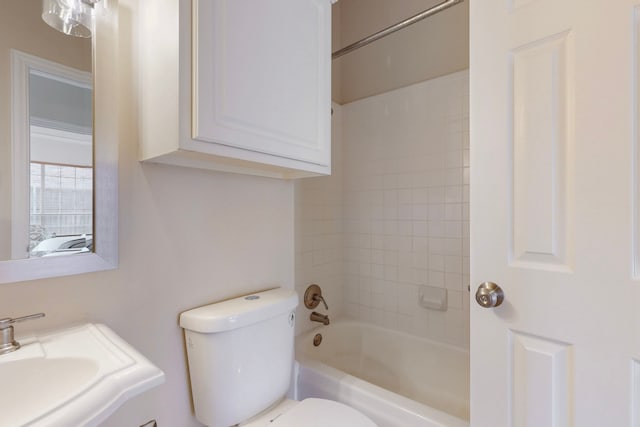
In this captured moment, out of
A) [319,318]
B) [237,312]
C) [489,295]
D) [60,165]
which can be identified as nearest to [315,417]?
[237,312]

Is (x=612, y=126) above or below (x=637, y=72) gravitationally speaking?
below

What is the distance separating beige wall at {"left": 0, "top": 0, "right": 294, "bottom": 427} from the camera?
2.73ft

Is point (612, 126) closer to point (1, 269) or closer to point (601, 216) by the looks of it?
point (601, 216)

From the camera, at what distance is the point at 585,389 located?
75 cm

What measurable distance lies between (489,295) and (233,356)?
0.84 m

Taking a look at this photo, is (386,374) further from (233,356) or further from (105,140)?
(105,140)

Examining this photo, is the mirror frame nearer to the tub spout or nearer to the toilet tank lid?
the toilet tank lid

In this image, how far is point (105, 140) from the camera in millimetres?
867

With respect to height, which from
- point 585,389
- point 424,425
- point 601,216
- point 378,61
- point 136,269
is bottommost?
point 424,425

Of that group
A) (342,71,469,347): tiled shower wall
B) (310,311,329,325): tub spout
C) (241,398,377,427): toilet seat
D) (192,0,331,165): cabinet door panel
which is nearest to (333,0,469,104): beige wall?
(342,71,469,347): tiled shower wall

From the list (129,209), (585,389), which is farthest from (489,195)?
(129,209)

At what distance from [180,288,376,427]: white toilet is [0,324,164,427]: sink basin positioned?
31 cm

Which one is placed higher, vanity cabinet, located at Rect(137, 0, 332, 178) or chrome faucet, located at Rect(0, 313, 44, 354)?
vanity cabinet, located at Rect(137, 0, 332, 178)

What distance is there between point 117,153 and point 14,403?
Result: 63 cm
